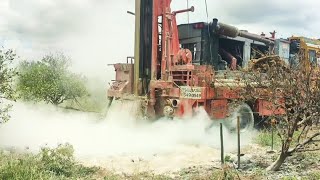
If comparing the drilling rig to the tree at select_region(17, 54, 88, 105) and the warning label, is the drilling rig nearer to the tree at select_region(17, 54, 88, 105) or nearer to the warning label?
the warning label

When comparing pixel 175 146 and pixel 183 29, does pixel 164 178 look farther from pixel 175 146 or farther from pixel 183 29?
pixel 183 29

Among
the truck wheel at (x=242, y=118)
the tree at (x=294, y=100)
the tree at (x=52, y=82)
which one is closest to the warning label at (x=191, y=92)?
the truck wheel at (x=242, y=118)

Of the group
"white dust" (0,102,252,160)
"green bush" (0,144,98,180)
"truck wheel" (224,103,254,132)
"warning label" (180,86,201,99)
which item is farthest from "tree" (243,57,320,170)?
"truck wheel" (224,103,254,132)

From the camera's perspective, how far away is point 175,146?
10.4 m

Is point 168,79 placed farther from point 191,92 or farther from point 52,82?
point 52,82

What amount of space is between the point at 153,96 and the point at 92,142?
2.18 m

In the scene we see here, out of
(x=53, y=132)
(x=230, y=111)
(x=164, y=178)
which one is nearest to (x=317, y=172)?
(x=164, y=178)

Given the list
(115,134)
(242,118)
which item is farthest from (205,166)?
(242,118)

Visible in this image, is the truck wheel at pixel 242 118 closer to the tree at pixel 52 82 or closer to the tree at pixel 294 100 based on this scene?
the tree at pixel 294 100

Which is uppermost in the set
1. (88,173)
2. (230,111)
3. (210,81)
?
(210,81)

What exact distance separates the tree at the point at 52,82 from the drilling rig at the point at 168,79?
567 cm

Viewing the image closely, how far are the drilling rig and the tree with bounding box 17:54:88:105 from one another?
18.6ft

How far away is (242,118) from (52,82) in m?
11.2

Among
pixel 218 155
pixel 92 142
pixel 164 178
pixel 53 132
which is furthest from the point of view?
pixel 53 132
